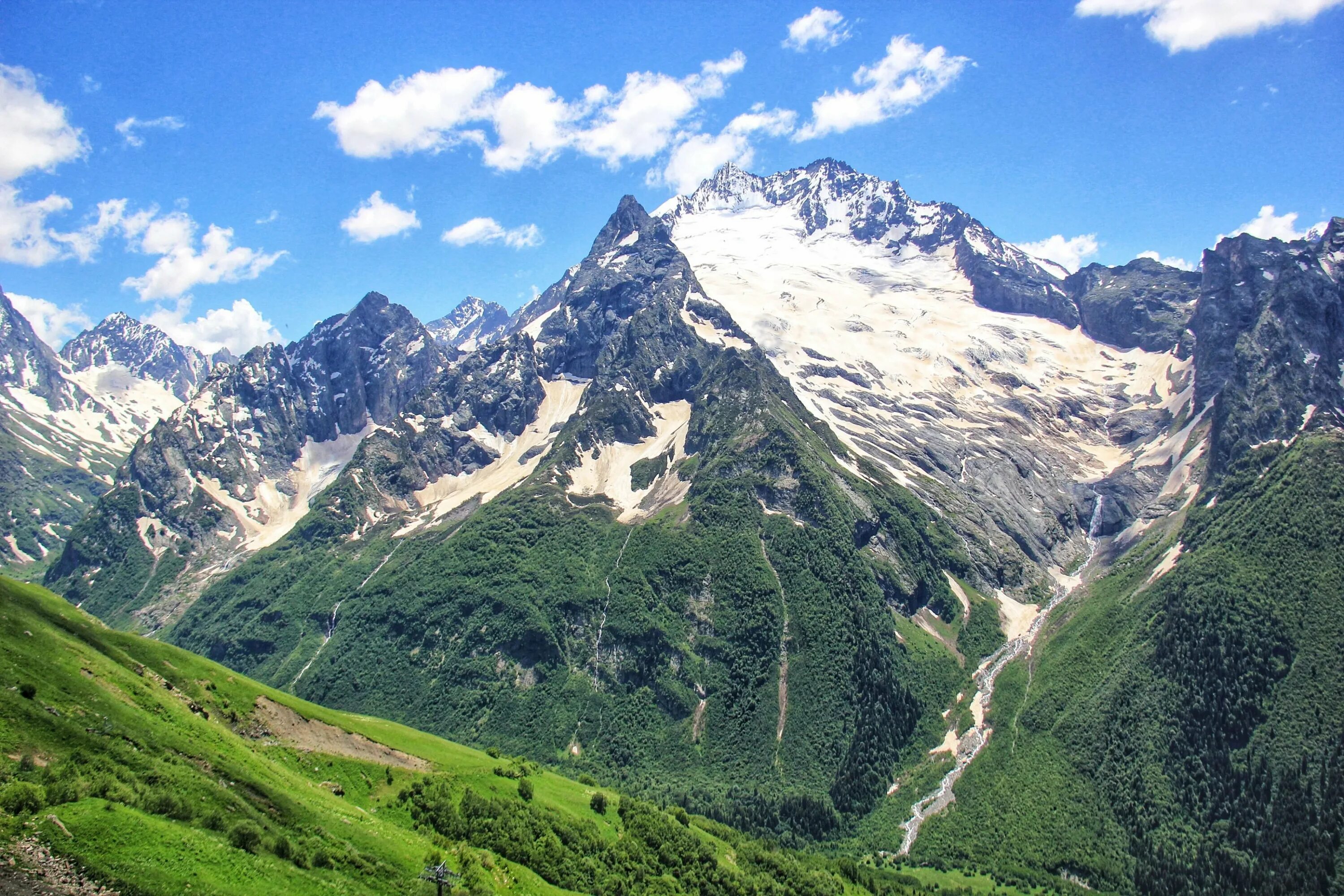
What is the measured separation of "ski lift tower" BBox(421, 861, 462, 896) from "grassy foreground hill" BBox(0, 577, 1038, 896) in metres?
1.12

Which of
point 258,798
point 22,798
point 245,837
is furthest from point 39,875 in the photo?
point 258,798

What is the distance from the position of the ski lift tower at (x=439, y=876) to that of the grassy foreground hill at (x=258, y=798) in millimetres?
1117

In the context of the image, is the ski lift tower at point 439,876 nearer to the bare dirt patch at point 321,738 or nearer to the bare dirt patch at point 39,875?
the bare dirt patch at point 39,875

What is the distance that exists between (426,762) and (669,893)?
3618 centimetres

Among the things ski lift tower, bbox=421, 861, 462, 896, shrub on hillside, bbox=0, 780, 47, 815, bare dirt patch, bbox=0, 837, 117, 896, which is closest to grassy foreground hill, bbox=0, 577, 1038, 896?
shrub on hillside, bbox=0, 780, 47, 815

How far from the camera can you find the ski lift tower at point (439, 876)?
6625cm

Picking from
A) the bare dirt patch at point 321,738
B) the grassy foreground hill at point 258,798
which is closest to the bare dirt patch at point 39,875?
the grassy foreground hill at point 258,798

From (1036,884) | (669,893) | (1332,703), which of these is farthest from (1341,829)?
(669,893)

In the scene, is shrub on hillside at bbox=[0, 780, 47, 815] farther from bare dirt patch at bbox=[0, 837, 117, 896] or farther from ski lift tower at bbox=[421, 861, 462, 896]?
ski lift tower at bbox=[421, 861, 462, 896]

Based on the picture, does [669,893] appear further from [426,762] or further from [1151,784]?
[1151,784]

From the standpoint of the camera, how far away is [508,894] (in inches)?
2997

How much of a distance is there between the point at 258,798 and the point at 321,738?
1180 inches

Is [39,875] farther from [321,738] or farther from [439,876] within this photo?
[321,738]

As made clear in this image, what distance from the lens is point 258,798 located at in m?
67.4
